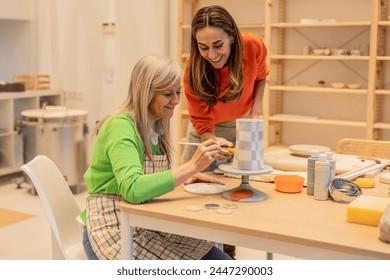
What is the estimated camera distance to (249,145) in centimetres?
176

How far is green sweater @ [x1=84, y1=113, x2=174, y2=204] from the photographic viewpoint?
169 centimetres

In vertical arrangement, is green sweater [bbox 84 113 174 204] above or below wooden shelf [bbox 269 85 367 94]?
below

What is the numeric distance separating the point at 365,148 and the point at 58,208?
5.36ft

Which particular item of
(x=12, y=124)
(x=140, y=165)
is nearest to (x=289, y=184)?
(x=140, y=165)

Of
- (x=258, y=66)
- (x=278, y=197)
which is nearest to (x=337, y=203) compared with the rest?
(x=278, y=197)

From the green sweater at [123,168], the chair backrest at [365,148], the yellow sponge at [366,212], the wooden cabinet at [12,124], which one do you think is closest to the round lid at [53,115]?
the wooden cabinet at [12,124]

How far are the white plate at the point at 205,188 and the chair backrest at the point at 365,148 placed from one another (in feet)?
3.81

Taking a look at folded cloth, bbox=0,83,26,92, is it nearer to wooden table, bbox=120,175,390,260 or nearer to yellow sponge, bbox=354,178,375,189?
wooden table, bbox=120,175,390,260

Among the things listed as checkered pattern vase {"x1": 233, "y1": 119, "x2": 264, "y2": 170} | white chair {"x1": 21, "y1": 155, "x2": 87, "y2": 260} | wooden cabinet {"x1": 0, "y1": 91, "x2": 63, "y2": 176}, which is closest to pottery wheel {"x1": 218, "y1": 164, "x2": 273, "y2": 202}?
checkered pattern vase {"x1": 233, "y1": 119, "x2": 264, "y2": 170}

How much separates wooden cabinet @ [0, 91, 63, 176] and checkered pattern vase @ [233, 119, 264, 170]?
3551mm

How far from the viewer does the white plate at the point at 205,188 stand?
1.89m

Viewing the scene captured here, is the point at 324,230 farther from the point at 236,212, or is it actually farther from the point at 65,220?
the point at 65,220

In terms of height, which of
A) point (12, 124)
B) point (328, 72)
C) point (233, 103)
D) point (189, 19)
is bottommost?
point (12, 124)

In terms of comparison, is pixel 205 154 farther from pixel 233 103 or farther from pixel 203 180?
pixel 233 103
